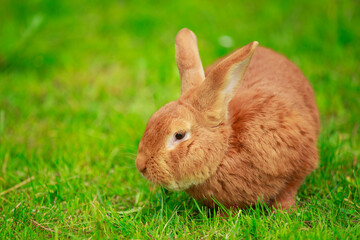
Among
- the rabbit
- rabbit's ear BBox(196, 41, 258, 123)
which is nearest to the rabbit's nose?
the rabbit

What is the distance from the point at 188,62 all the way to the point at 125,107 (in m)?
1.63

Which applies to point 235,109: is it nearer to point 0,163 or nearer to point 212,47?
point 0,163

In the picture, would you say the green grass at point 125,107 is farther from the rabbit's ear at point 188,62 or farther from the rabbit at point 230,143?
the rabbit's ear at point 188,62

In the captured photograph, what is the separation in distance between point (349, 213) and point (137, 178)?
156 centimetres

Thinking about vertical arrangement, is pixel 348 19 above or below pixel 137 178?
above

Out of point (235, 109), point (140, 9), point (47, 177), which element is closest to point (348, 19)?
point (140, 9)

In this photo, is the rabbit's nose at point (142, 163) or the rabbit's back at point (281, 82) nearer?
the rabbit's nose at point (142, 163)

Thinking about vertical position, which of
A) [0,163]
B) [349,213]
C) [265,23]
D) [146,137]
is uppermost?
[265,23]

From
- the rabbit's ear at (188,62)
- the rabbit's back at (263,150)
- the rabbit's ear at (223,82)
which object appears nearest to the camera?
the rabbit's ear at (223,82)

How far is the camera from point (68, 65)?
509 cm

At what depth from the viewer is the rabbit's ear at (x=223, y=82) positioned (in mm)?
2412

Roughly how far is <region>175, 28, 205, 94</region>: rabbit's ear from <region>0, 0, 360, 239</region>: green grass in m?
0.83

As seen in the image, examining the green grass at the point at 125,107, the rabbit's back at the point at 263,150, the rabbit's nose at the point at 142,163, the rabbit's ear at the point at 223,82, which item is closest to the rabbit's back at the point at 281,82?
the rabbit's back at the point at 263,150

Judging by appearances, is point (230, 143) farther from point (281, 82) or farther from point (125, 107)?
point (125, 107)
